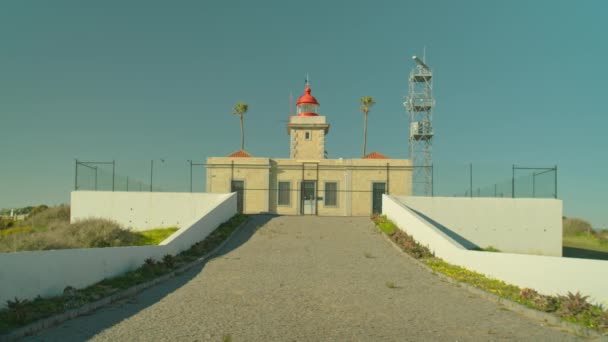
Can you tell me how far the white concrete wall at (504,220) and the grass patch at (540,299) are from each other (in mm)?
9666

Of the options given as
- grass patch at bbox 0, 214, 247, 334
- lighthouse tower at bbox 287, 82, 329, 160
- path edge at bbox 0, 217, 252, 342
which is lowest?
path edge at bbox 0, 217, 252, 342

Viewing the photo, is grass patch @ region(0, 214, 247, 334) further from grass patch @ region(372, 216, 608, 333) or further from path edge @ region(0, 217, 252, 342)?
grass patch @ region(372, 216, 608, 333)

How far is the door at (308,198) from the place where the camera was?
93.5ft

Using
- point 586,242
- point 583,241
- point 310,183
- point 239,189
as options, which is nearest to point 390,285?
point 310,183

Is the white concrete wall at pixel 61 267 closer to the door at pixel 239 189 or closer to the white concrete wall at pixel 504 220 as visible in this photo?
the door at pixel 239 189

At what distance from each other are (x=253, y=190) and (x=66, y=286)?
18984 millimetres

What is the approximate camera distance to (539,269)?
10.6 metres

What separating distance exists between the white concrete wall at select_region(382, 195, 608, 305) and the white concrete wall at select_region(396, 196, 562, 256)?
8918 mm

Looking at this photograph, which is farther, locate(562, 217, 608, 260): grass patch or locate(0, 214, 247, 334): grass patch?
locate(562, 217, 608, 260): grass patch

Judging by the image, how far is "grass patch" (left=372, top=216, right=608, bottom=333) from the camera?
816 centimetres

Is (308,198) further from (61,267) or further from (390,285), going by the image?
(61,267)

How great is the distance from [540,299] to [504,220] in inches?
613

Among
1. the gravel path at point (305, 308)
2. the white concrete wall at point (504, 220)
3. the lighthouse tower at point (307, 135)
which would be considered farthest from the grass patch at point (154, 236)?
the lighthouse tower at point (307, 135)

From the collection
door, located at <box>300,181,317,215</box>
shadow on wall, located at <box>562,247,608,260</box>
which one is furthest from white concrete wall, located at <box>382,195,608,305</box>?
shadow on wall, located at <box>562,247,608,260</box>
